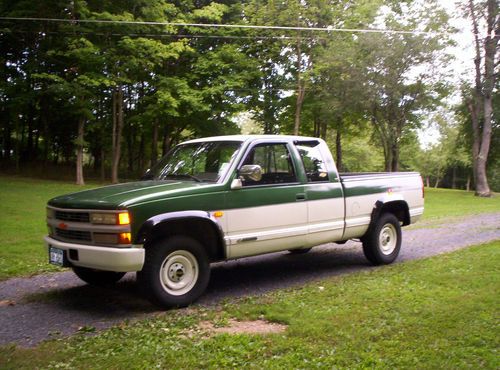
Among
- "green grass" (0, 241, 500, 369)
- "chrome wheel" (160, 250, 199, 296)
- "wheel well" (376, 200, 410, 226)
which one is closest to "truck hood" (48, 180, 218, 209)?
"chrome wheel" (160, 250, 199, 296)

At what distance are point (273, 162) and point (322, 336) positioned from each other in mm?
2943

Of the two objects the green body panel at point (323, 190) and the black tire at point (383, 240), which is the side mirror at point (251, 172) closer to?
the green body panel at point (323, 190)

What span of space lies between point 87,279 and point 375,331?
3.87 m

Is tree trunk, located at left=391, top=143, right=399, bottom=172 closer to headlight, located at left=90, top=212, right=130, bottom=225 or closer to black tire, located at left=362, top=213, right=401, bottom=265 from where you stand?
black tire, located at left=362, top=213, right=401, bottom=265

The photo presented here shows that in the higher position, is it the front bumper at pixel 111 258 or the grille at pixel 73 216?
the grille at pixel 73 216

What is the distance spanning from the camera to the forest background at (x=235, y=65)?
80.9 ft

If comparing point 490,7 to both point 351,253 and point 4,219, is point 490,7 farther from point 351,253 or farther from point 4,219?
point 4,219

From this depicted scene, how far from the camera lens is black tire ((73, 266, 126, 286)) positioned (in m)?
6.31

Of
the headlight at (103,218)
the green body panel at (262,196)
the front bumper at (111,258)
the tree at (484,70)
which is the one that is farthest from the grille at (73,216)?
the tree at (484,70)

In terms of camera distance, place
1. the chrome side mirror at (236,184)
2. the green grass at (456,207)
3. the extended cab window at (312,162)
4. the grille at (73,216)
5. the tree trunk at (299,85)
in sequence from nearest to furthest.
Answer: the grille at (73,216) < the chrome side mirror at (236,184) < the extended cab window at (312,162) < the green grass at (456,207) < the tree trunk at (299,85)

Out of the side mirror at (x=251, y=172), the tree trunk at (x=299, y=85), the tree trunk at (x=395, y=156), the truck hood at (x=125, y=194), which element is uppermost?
the tree trunk at (x=299, y=85)

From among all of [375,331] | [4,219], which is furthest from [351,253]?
[4,219]

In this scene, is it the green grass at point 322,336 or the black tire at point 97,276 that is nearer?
the green grass at point 322,336

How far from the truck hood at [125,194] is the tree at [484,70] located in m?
29.3
